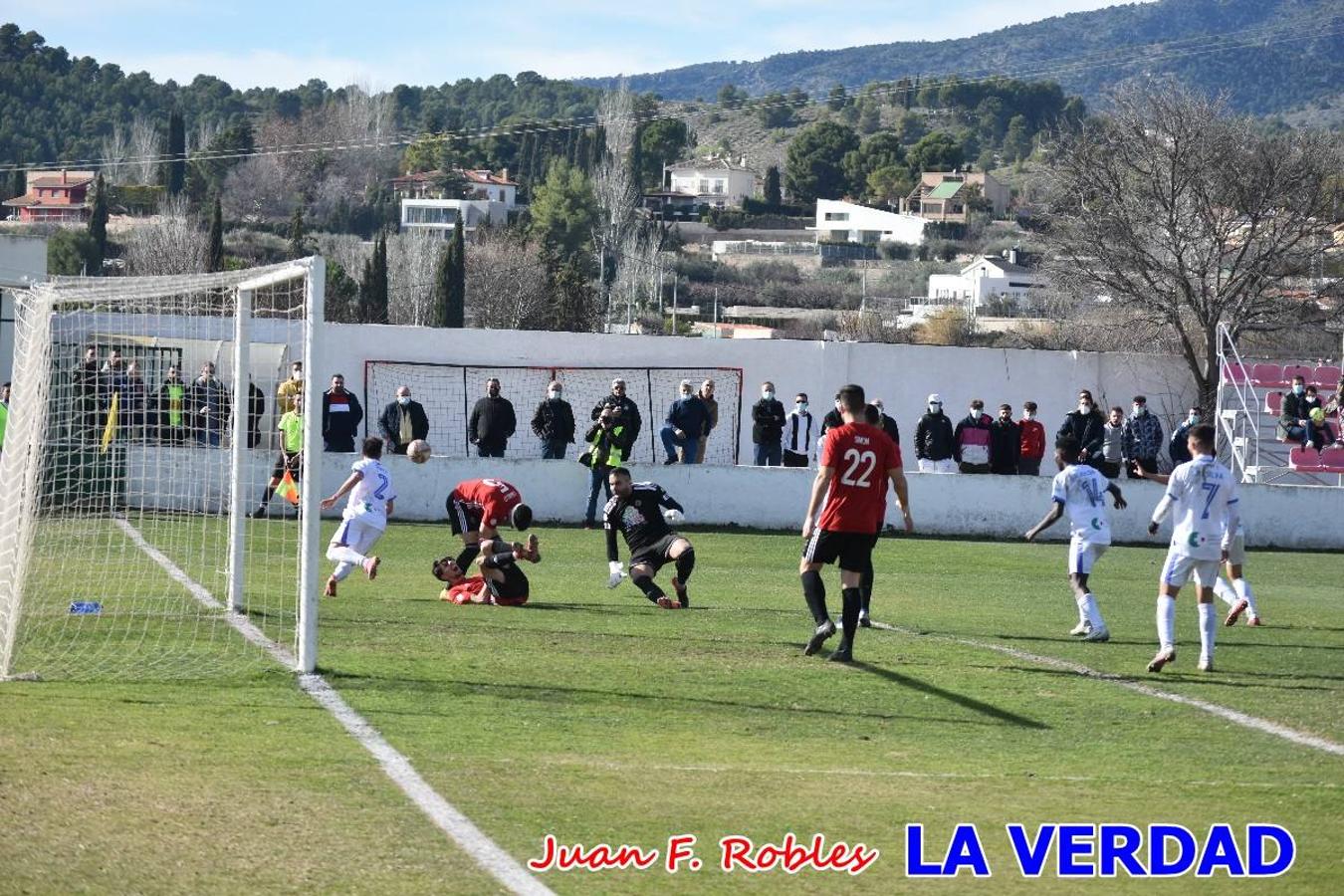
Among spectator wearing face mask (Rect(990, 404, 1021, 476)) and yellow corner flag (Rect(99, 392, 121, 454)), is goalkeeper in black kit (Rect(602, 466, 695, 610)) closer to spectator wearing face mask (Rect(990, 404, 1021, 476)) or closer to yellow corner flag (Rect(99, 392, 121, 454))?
yellow corner flag (Rect(99, 392, 121, 454))

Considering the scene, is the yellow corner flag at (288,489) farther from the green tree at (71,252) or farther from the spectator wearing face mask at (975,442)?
the green tree at (71,252)

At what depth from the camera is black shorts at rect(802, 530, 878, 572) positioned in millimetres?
12016

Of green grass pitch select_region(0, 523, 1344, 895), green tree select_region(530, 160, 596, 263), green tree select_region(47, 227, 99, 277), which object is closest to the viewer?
green grass pitch select_region(0, 523, 1344, 895)

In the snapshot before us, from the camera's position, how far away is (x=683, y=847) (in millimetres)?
7039

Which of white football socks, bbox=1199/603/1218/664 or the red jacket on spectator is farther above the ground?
the red jacket on spectator

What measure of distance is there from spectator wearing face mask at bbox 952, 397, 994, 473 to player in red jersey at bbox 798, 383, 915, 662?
1588 centimetres

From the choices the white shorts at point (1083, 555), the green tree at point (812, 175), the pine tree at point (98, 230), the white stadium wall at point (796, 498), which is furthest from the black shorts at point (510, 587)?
the green tree at point (812, 175)

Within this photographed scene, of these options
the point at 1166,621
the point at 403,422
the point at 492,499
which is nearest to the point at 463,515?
the point at 492,499

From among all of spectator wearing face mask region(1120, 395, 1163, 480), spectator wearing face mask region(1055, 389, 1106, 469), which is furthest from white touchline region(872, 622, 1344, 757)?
spectator wearing face mask region(1120, 395, 1163, 480)

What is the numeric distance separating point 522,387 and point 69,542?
15485 millimetres

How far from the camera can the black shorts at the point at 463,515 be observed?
50.8ft

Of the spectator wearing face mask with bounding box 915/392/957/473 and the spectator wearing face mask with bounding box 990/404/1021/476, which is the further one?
the spectator wearing face mask with bounding box 915/392/957/473

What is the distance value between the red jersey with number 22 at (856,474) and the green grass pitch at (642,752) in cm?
102

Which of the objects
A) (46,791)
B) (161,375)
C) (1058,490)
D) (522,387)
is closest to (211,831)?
(46,791)
